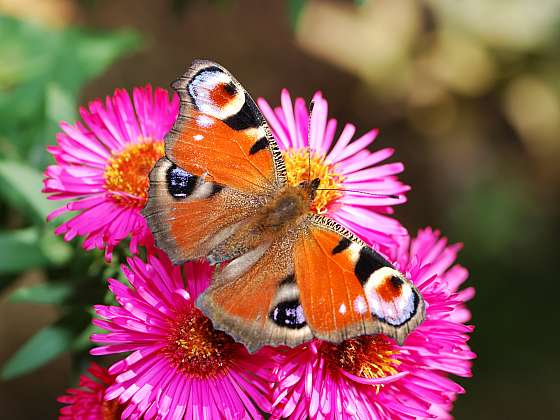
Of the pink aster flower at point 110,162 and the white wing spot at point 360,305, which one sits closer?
the white wing spot at point 360,305

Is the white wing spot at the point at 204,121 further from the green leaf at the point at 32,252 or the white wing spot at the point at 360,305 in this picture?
the green leaf at the point at 32,252

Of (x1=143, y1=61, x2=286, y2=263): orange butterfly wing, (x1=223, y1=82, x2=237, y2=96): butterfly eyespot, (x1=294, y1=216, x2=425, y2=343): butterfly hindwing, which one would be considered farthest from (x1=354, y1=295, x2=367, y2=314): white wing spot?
(x1=223, y1=82, x2=237, y2=96): butterfly eyespot

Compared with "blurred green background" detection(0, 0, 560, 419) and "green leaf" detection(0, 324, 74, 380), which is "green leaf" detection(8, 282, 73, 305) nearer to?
"green leaf" detection(0, 324, 74, 380)

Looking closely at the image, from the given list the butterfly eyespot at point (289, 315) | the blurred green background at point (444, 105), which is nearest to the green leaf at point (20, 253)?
the butterfly eyespot at point (289, 315)

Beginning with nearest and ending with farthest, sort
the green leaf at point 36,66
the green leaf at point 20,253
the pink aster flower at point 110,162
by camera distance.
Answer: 1. the pink aster flower at point 110,162
2. the green leaf at point 20,253
3. the green leaf at point 36,66

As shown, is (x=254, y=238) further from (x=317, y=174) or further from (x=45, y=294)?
(x=45, y=294)

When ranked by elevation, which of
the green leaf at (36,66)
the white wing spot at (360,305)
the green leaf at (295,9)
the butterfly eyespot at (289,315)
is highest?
Answer: the green leaf at (295,9)
